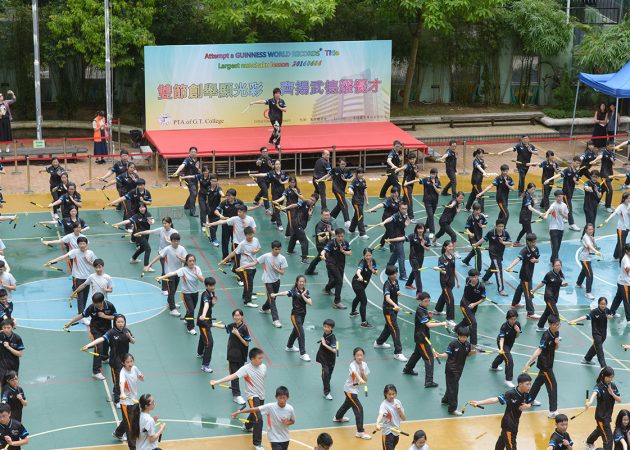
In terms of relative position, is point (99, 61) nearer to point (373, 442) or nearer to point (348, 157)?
point (348, 157)

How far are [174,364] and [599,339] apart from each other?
7.44m

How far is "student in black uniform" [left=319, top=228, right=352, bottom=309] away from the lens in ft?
73.6

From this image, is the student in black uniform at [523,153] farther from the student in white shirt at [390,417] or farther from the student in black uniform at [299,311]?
the student in white shirt at [390,417]

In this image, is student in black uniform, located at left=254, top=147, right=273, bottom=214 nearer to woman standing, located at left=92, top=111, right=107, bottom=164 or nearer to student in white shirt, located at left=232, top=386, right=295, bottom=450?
woman standing, located at left=92, top=111, right=107, bottom=164

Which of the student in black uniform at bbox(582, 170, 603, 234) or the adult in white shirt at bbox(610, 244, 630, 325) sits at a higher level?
the student in black uniform at bbox(582, 170, 603, 234)

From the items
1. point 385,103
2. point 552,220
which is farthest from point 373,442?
point 385,103

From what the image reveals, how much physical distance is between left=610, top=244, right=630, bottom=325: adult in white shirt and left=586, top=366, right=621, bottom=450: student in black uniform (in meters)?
4.76

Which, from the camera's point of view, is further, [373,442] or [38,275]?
[38,275]

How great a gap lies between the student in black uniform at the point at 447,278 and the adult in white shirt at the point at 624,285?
313cm

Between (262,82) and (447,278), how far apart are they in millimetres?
13810

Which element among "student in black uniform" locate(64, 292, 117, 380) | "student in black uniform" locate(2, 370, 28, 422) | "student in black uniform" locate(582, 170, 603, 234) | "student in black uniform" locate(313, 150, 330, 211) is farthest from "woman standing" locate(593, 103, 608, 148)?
"student in black uniform" locate(2, 370, 28, 422)

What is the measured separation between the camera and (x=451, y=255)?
2172 cm

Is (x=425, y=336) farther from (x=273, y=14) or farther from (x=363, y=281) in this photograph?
(x=273, y=14)

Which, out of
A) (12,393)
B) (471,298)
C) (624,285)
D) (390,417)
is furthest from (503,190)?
(12,393)
